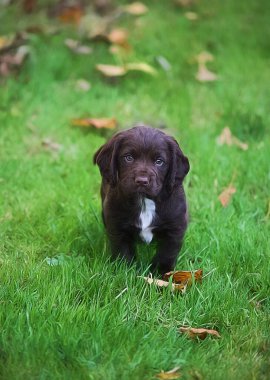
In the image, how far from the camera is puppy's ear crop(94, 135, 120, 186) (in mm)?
3965

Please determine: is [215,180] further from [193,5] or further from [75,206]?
[193,5]

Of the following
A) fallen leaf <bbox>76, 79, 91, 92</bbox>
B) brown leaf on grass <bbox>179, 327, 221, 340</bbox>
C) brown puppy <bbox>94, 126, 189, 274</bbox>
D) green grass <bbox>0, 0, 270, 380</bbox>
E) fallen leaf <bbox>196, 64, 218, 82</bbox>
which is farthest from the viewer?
fallen leaf <bbox>196, 64, 218, 82</bbox>

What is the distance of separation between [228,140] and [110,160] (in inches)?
100

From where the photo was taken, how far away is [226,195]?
536cm

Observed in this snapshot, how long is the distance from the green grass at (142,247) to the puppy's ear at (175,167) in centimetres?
67

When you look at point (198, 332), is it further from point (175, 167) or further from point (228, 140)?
point (228, 140)

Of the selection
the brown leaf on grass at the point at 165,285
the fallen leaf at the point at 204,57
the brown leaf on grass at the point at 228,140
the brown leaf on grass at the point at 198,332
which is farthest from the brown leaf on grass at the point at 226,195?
the fallen leaf at the point at 204,57

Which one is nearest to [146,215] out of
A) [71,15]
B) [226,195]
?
[226,195]

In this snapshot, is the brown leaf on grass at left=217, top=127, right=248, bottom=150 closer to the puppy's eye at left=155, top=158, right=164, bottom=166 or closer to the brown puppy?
the brown puppy

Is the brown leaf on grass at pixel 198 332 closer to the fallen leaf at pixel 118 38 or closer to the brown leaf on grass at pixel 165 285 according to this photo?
the brown leaf on grass at pixel 165 285

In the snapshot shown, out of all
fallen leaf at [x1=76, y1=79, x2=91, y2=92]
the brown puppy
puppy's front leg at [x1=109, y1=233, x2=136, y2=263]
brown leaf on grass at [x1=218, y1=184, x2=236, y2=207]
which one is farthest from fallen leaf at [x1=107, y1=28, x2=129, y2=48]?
puppy's front leg at [x1=109, y1=233, x2=136, y2=263]

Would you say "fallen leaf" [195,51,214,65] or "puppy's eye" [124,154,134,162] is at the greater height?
"puppy's eye" [124,154,134,162]

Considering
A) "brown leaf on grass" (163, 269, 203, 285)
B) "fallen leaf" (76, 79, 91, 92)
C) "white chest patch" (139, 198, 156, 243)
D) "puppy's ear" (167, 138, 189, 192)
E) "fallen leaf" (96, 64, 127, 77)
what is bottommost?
"fallen leaf" (76, 79, 91, 92)

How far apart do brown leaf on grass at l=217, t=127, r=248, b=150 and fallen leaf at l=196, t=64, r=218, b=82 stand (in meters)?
1.27
